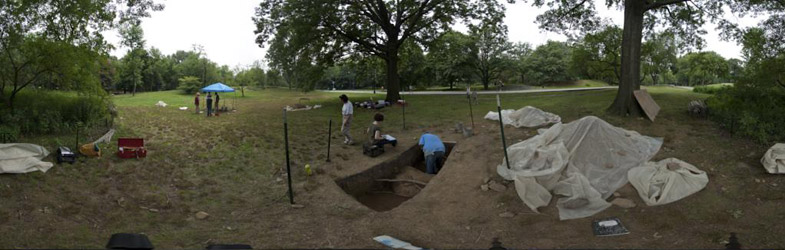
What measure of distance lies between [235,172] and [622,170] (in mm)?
9222

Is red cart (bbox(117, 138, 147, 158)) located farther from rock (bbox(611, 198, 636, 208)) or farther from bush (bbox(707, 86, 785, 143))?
bush (bbox(707, 86, 785, 143))

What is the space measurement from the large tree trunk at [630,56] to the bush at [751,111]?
2277mm

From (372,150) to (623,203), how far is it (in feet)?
22.8

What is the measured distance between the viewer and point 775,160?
342 inches

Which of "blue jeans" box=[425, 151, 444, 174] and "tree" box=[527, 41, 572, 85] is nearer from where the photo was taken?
"blue jeans" box=[425, 151, 444, 174]

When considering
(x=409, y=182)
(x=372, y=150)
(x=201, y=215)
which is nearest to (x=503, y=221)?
(x=409, y=182)

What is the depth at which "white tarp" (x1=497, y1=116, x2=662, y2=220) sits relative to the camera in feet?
27.3

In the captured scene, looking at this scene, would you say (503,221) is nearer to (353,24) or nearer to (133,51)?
(353,24)

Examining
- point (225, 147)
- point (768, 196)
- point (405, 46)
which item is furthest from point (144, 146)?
point (405, 46)

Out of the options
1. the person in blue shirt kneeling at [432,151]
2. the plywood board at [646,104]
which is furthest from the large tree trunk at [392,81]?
the plywood board at [646,104]

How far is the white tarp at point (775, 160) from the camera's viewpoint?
8.56 metres

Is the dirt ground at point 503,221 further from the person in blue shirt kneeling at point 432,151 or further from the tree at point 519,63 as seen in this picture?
the tree at point 519,63

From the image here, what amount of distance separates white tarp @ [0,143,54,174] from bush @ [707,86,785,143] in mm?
16439

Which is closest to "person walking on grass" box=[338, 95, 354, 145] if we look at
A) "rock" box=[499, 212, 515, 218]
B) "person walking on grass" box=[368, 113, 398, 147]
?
"person walking on grass" box=[368, 113, 398, 147]
